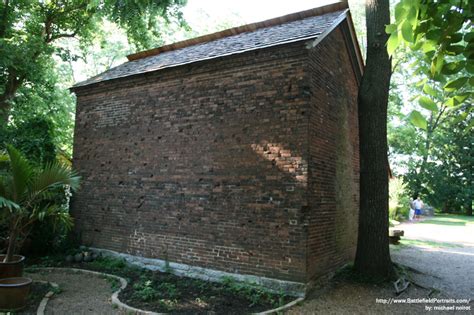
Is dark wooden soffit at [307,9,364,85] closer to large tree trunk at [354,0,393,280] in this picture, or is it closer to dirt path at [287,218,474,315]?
large tree trunk at [354,0,393,280]

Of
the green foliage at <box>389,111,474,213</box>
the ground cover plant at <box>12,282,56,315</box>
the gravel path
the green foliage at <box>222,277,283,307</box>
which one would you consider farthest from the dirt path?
the green foliage at <box>389,111,474,213</box>

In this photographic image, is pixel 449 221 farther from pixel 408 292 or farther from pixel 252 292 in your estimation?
pixel 252 292

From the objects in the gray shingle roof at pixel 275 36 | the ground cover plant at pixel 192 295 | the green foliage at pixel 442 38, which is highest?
the gray shingle roof at pixel 275 36

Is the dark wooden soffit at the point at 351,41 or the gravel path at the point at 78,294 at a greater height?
the dark wooden soffit at the point at 351,41

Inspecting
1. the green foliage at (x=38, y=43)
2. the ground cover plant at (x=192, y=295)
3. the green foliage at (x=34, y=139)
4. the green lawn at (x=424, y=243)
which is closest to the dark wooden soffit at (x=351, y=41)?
the green foliage at (x=38, y=43)

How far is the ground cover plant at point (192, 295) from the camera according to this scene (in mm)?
6012

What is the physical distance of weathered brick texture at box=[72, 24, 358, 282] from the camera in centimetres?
690

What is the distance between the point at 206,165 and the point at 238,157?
→ 2.88ft

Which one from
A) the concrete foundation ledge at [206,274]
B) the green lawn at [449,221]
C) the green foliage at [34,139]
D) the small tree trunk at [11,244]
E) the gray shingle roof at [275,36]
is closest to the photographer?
the small tree trunk at [11,244]

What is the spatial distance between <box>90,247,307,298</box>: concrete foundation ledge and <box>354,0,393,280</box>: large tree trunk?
2027 millimetres

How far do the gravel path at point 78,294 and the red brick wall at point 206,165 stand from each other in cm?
141

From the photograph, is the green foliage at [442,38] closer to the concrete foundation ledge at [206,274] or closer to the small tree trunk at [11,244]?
the concrete foundation ledge at [206,274]

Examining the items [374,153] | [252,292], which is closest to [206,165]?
[252,292]

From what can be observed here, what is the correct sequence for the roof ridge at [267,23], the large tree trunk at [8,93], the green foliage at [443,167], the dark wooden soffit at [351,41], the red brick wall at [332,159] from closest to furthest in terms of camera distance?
the red brick wall at [332,159] < the dark wooden soffit at [351,41] < the roof ridge at [267,23] < the large tree trunk at [8,93] < the green foliage at [443,167]
